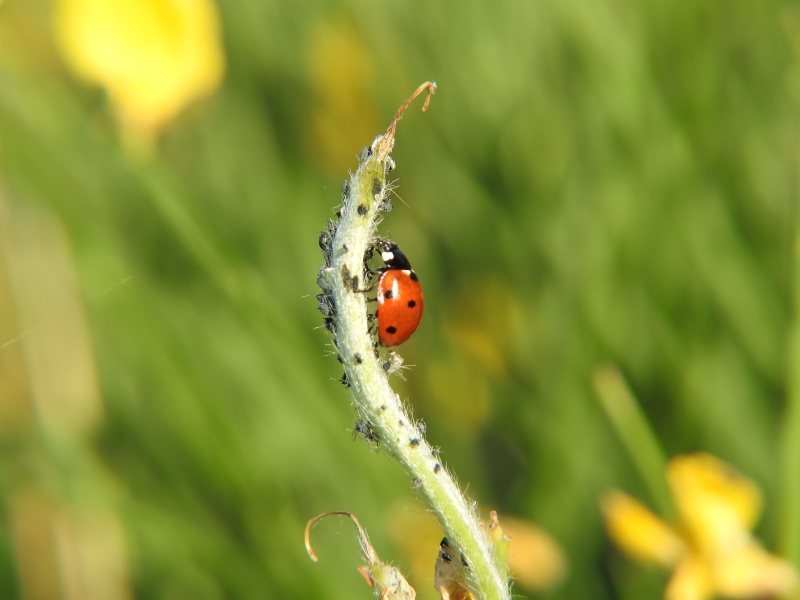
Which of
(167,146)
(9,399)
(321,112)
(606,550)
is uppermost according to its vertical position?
(167,146)

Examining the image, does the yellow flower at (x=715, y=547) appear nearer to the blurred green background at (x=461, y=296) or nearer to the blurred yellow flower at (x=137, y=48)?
the blurred green background at (x=461, y=296)

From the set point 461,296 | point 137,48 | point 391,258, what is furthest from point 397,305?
point 461,296

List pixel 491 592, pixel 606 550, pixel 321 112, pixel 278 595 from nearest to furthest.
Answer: pixel 491 592 < pixel 278 595 < pixel 606 550 < pixel 321 112

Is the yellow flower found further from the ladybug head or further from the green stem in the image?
the green stem

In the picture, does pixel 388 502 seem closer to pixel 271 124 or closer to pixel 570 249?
pixel 570 249

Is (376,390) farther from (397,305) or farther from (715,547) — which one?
(715,547)

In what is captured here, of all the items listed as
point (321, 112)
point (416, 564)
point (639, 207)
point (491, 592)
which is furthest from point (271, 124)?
point (491, 592)
